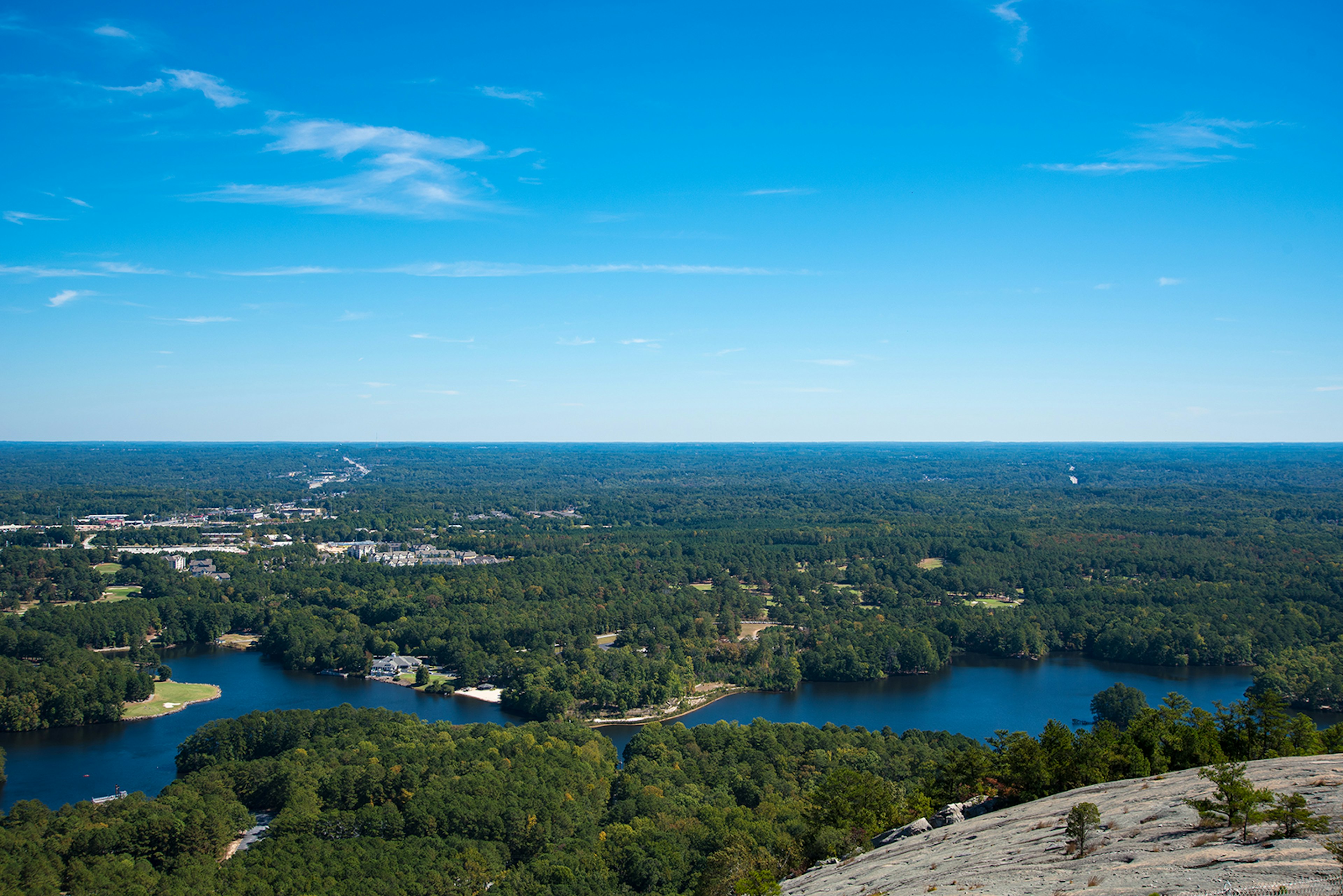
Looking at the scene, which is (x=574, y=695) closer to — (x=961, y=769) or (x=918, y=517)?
(x=961, y=769)

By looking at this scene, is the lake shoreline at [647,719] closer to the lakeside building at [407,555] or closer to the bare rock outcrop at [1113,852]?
the bare rock outcrop at [1113,852]

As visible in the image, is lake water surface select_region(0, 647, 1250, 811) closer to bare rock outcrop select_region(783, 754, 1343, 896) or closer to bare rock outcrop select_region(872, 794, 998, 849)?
bare rock outcrop select_region(872, 794, 998, 849)

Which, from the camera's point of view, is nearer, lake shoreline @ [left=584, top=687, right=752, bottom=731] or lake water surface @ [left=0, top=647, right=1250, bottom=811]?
lake water surface @ [left=0, top=647, right=1250, bottom=811]

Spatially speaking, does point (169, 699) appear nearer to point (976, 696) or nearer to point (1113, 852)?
point (976, 696)

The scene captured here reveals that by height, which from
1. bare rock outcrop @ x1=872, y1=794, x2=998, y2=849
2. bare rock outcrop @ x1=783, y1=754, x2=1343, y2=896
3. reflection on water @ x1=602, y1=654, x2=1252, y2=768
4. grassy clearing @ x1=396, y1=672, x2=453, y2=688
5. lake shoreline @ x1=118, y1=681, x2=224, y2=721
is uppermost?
bare rock outcrop @ x1=783, y1=754, x2=1343, y2=896

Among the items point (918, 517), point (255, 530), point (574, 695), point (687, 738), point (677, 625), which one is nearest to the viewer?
point (687, 738)

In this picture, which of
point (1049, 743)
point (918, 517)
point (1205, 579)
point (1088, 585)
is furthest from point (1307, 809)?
point (918, 517)

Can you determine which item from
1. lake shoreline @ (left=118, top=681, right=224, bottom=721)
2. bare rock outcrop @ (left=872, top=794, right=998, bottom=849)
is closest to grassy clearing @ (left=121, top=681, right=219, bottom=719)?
lake shoreline @ (left=118, top=681, right=224, bottom=721)
